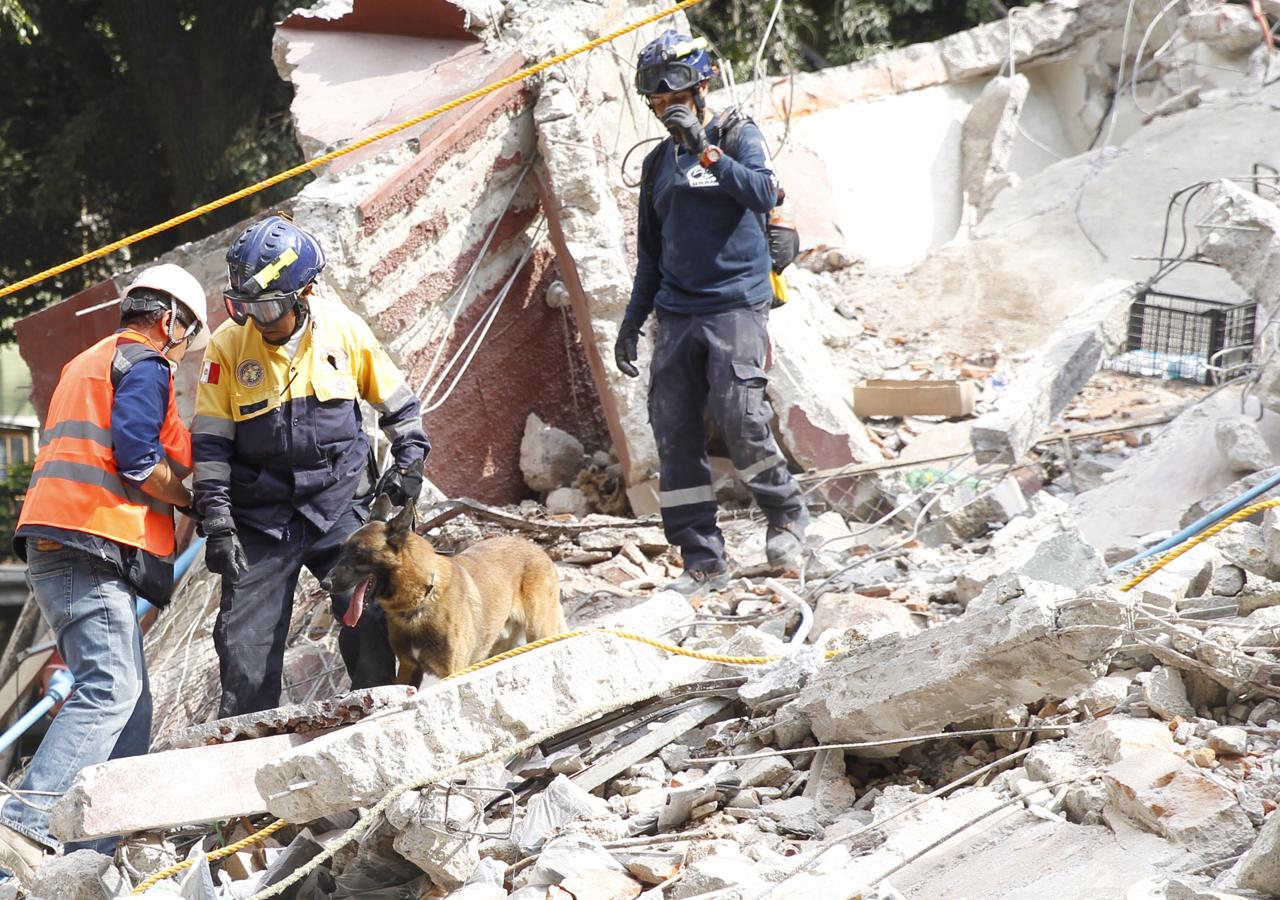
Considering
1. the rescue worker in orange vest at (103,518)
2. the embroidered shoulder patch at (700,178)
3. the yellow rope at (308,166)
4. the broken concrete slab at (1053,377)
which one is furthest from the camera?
the broken concrete slab at (1053,377)

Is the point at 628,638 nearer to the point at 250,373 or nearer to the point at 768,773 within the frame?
the point at 768,773

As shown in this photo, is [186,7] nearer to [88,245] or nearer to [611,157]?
[88,245]

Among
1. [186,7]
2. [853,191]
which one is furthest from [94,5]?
[853,191]

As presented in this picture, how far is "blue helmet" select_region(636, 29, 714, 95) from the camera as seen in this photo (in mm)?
5859

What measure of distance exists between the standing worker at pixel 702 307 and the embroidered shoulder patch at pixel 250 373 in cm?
200

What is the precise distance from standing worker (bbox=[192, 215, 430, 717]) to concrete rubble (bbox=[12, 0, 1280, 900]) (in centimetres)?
46

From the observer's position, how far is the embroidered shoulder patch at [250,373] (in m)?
4.87

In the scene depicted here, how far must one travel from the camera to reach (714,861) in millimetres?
3477

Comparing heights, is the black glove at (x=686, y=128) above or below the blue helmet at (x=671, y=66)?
below

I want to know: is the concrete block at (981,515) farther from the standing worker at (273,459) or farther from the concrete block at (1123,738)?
the concrete block at (1123,738)

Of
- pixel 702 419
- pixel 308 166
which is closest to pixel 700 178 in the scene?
pixel 702 419

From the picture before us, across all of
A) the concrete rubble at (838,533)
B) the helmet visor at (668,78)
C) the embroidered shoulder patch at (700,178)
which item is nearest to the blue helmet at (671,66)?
the helmet visor at (668,78)

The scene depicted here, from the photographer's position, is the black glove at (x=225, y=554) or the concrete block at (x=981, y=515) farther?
the concrete block at (x=981, y=515)

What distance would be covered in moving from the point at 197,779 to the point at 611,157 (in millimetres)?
4741
